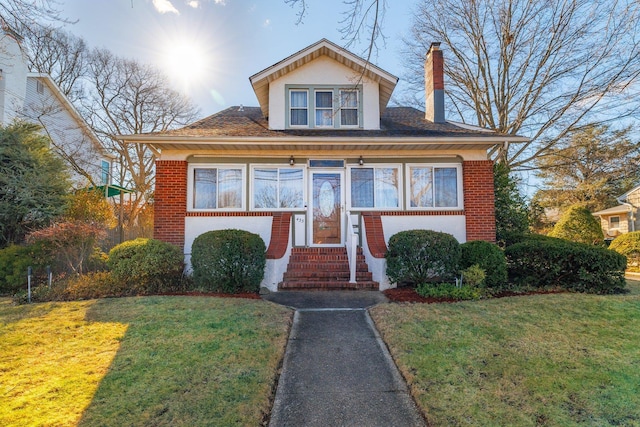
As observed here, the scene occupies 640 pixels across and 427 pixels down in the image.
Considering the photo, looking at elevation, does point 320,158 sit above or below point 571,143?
below

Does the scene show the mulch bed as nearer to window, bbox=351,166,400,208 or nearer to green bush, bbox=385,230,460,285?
green bush, bbox=385,230,460,285

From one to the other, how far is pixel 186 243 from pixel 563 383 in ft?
27.5

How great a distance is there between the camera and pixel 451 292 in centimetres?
645

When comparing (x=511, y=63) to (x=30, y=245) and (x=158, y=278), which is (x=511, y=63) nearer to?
(x=158, y=278)

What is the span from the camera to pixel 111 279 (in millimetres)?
6992

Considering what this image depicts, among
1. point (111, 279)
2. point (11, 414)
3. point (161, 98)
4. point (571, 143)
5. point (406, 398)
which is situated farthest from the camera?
point (161, 98)

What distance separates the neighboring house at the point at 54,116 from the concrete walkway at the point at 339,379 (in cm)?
1298

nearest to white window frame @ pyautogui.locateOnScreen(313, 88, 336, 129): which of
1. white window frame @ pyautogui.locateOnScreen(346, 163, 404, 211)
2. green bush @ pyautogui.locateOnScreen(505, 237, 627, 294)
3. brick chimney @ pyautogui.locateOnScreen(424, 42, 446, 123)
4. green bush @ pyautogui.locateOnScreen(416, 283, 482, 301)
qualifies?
white window frame @ pyautogui.locateOnScreen(346, 163, 404, 211)

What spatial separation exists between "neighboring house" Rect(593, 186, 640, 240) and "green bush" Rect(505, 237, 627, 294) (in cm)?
1941

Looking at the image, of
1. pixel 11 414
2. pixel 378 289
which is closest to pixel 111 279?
pixel 11 414

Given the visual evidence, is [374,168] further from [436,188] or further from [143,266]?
[143,266]

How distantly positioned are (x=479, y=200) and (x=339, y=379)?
24.6 feet

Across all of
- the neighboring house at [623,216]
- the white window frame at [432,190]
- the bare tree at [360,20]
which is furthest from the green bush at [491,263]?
the neighboring house at [623,216]

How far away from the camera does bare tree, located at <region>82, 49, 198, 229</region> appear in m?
20.5
